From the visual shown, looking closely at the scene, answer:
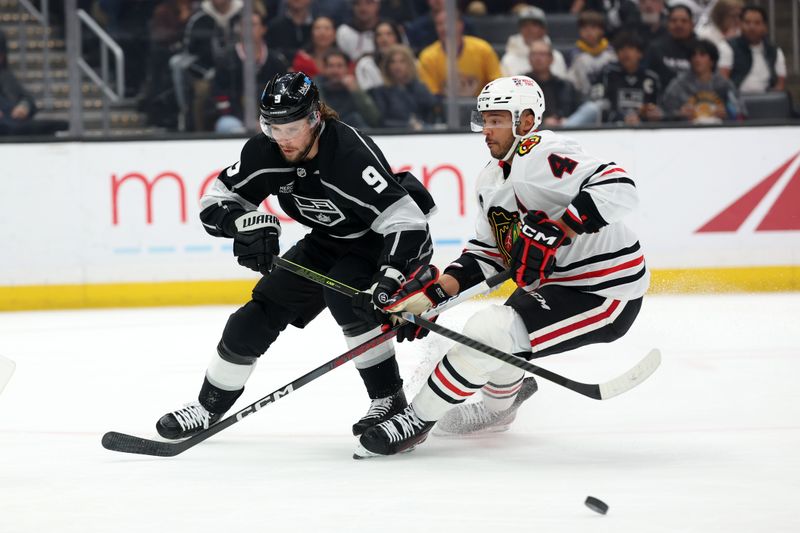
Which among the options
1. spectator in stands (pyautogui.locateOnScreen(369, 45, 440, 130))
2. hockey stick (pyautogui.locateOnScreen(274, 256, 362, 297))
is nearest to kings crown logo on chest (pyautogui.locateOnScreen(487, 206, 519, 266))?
hockey stick (pyautogui.locateOnScreen(274, 256, 362, 297))

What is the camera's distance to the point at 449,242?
6.11 meters

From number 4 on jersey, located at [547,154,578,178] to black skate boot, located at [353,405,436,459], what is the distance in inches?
27.5

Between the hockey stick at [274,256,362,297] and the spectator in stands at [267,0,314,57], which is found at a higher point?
the spectator in stands at [267,0,314,57]

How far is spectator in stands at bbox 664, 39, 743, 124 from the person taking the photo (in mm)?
6266

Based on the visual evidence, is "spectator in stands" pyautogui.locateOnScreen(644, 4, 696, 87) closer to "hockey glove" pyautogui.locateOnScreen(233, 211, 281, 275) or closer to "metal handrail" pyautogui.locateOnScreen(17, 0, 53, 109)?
"metal handrail" pyautogui.locateOnScreen(17, 0, 53, 109)

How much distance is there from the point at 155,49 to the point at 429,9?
57.7 inches

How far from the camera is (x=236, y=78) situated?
6.14m

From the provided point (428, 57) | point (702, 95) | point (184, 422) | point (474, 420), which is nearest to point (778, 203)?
point (702, 95)

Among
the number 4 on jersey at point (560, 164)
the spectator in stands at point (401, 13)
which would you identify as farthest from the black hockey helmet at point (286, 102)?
the spectator in stands at point (401, 13)

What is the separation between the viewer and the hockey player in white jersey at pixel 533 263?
2836mm

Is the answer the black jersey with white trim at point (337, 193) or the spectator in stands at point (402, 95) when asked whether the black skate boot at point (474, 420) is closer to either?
the black jersey with white trim at point (337, 193)

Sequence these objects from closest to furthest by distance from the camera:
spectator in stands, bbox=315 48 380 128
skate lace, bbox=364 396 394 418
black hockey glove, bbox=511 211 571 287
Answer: black hockey glove, bbox=511 211 571 287
skate lace, bbox=364 396 394 418
spectator in stands, bbox=315 48 380 128

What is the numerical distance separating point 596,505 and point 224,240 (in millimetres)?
3961

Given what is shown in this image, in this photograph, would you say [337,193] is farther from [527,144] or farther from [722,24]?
[722,24]
